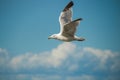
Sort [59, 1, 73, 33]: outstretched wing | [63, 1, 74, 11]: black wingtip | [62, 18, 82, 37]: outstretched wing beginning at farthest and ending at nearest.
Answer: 1. [63, 1, 74, 11]: black wingtip
2. [59, 1, 73, 33]: outstretched wing
3. [62, 18, 82, 37]: outstretched wing

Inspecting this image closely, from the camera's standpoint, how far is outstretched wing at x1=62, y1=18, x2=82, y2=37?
4004 mm

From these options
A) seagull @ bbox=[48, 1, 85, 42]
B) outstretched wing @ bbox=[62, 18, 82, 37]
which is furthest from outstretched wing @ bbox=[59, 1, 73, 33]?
outstretched wing @ bbox=[62, 18, 82, 37]

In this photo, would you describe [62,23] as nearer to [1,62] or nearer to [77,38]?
[77,38]

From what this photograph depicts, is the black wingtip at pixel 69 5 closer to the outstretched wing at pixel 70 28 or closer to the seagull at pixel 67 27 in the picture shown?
the seagull at pixel 67 27

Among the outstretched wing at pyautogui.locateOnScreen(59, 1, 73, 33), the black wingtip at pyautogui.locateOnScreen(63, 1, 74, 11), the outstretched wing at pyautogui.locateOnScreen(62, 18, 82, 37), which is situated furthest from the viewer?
the black wingtip at pyautogui.locateOnScreen(63, 1, 74, 11)

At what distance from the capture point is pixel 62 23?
4207mm

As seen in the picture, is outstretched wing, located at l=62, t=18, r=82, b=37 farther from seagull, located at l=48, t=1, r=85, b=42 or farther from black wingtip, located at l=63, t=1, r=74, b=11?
black wingtip, located at l=63, t=1, r=74, b=11

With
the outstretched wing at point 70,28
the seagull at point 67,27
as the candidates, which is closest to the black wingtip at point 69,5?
the seagull at point 67,27

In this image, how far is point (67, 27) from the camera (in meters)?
4.05

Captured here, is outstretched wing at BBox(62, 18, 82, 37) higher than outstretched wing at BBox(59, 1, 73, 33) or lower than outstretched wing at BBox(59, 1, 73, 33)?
lower

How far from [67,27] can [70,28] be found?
0.04 meters

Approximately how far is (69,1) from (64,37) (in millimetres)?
630

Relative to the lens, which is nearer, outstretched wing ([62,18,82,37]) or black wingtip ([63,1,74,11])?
outstretched wing ([62,18,82,37])

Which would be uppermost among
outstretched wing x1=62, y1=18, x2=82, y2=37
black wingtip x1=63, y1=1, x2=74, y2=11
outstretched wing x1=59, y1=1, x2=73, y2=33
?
black wingtip x1=63, y1=1, x2=74, y2=11
